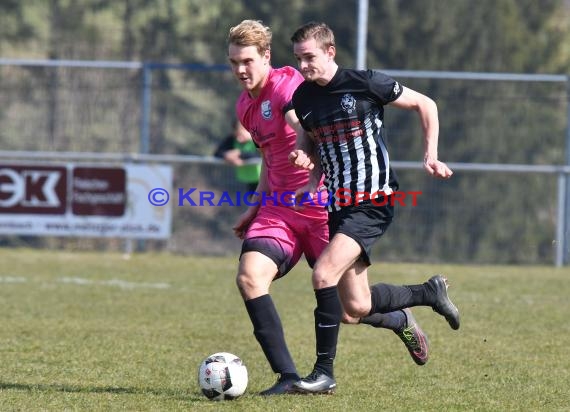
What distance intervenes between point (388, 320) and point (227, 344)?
5.12 ft

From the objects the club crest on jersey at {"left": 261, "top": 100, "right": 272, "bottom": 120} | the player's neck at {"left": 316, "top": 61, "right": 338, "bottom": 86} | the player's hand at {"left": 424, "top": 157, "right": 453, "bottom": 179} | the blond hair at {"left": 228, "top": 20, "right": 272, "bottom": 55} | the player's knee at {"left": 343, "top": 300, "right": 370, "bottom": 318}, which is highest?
the blond hair at {"left": 228, "top": 20, "right": 272, "bottom": 55}

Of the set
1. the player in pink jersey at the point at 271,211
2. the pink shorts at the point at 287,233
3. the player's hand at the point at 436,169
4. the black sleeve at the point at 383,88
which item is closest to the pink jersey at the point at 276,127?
the player in pink jersey at the point at 271,211

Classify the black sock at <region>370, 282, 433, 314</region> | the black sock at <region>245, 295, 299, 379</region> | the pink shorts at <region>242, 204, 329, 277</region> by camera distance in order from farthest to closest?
1. the black sock at <region>370, 282, 433, 314</region>
2. the pink shorts at <region>242, 204, 329, 277</region>
3. the black sock at <region>245, 295, 299, 379</region>

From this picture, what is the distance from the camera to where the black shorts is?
217 inches

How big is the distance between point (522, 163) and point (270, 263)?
8966mm

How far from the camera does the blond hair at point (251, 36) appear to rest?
18.3ft

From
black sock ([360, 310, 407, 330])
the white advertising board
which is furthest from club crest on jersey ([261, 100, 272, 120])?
the white advertising board

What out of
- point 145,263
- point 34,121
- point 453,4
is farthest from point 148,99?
point 453,4

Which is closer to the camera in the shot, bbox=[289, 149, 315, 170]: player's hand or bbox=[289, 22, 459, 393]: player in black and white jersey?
bbox=[289, 149, 315, 170]: player's hand

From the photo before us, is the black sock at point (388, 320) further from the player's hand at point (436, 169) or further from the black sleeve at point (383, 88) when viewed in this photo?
the black sleeve at point (383, 88)

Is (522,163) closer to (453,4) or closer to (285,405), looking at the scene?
(453,4)

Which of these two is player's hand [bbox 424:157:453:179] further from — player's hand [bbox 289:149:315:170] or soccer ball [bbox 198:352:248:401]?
soccer ball [bbox 198:352:248:401]

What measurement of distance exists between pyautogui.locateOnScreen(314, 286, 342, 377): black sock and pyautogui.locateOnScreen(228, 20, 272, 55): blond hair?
1280 millimetres

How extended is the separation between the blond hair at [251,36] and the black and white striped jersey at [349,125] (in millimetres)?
306
